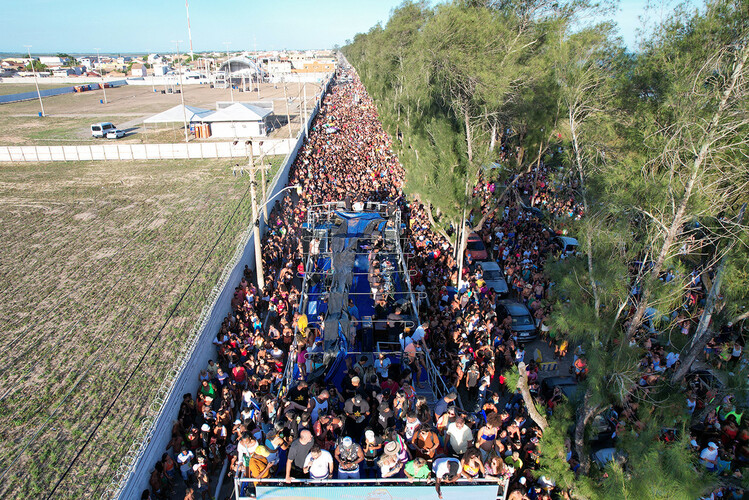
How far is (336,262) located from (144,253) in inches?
316

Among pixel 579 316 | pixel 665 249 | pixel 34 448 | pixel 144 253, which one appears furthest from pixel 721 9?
pixel 144 253

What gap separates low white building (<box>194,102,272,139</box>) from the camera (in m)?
37.7

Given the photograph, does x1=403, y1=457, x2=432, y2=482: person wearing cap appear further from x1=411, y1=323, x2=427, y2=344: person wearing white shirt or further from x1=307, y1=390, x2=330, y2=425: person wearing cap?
x1=411, y1=323, x2=427, y2=344: person wearing white shirt

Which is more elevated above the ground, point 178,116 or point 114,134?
point 178,116

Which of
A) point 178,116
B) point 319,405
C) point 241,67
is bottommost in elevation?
point 319,405

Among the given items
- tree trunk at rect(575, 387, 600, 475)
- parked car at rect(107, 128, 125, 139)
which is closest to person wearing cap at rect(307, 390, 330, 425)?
tree trunk at rect(575, 387, 600, 475)

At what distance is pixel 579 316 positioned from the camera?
23.0 feet

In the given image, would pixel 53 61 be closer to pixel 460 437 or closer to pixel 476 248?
pixel 476 248

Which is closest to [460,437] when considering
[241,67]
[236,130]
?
[236,130]

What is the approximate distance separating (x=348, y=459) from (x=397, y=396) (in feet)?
5.07

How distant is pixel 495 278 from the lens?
15.0 metres

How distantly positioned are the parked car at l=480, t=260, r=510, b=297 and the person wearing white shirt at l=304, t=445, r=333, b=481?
9.80 metres

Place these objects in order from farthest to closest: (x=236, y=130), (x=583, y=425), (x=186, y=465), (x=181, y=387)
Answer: (x=236, y=130), (x=181, y=387), (x=186, y=465), (x=583, y=425)

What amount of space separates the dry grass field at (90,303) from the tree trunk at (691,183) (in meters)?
9.28
